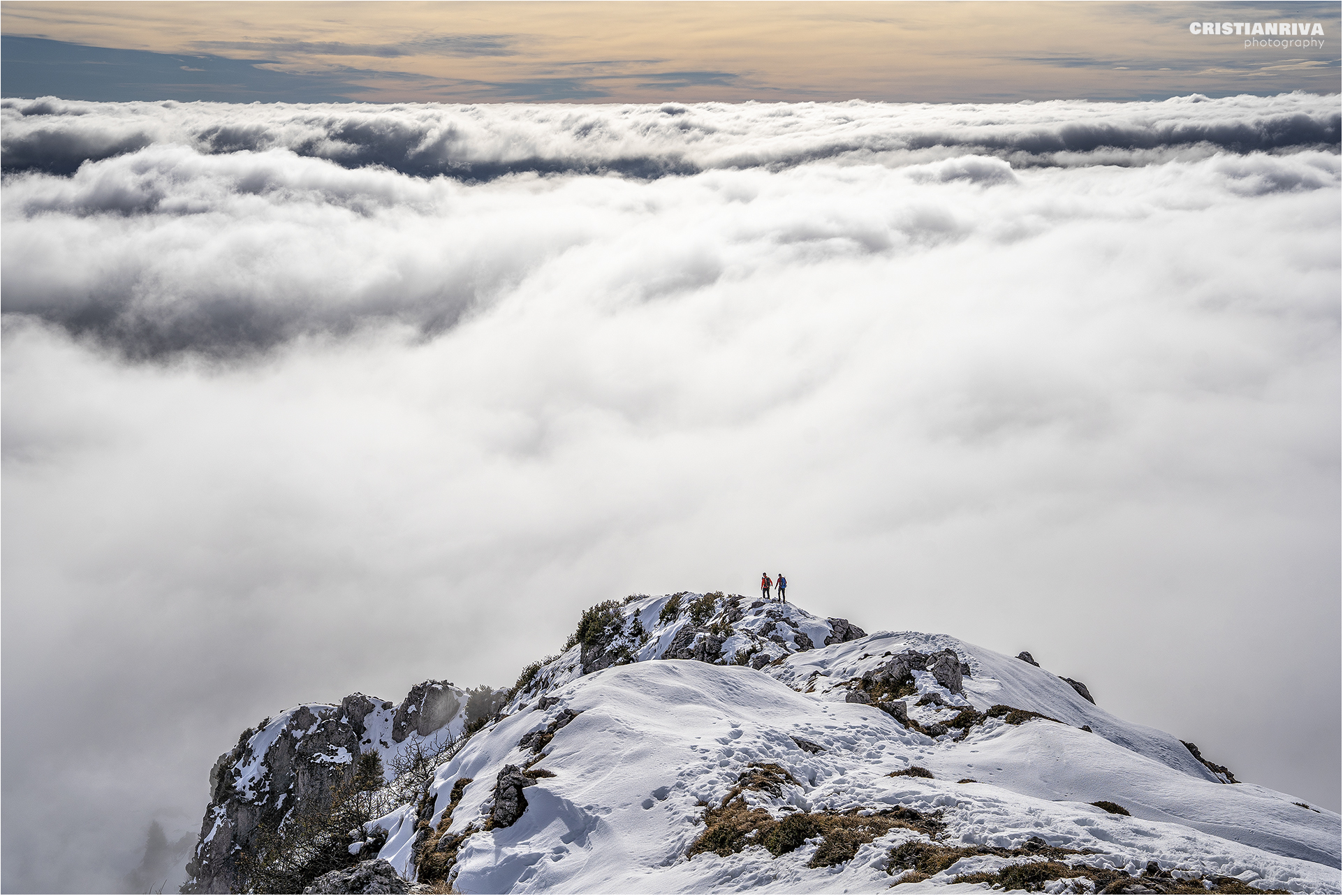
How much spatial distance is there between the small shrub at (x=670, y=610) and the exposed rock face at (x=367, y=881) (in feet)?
95.0

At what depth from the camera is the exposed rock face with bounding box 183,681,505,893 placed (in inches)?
2115

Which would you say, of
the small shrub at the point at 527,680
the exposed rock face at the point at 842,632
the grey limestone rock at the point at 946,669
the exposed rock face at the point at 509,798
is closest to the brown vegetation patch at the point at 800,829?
the exposed rock face at the point at 509,798

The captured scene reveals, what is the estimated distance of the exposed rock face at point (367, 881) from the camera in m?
12.9

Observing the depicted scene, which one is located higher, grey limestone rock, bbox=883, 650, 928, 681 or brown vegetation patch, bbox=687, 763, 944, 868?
A: brown vegetation patch, bbox=687, 763, 944, 868

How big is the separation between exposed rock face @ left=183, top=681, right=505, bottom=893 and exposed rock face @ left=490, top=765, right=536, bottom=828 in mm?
40101

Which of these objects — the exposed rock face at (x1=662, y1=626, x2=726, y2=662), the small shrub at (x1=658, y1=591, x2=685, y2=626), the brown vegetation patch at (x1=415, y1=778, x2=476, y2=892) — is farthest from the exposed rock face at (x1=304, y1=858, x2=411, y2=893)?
the small shrub at (x1=658, y1=591, x2=685, y2=626)

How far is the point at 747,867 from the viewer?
45.1 ft

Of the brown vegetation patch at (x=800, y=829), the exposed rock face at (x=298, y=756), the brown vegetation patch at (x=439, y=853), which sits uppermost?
the brown vegetation patch at (x=800, y=829)

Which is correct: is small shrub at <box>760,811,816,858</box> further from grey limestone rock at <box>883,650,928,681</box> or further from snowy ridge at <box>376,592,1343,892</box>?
grey limestone rock at <box>883,650,928,681</box>

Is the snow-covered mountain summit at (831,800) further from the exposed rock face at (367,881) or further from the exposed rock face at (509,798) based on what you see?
the exposed rock face at (367,881)

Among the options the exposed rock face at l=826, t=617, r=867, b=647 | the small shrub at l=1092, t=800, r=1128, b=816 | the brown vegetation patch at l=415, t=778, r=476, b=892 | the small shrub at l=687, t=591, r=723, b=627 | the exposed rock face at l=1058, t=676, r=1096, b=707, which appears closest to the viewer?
the brown vegetation patch at l=415, t=778, r=476, b=892

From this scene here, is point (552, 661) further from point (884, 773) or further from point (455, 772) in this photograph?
point (884, 773)

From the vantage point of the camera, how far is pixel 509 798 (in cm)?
1753

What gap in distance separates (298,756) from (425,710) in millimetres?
9919
